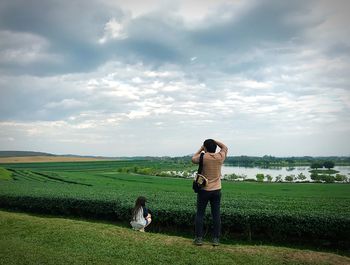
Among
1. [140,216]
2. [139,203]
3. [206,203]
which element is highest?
[206,203]

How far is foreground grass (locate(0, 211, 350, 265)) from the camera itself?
6.74 meters

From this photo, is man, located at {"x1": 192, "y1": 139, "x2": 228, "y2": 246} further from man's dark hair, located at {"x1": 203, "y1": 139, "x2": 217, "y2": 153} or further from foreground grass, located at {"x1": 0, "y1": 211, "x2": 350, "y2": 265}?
foreground grass, located at {"x1": 0, "y1": 211, "x2": 350, "y2": 265}

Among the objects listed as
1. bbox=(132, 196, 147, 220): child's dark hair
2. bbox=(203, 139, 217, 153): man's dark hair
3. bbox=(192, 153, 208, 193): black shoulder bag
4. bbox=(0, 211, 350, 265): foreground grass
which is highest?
bbox=(203, 139, 217, 153): man's dark hair

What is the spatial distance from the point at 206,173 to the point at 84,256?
3.47 metres

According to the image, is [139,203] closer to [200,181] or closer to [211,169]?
[200,181]

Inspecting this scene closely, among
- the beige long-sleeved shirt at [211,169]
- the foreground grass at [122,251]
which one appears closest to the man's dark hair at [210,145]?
the beige long-sleeved shirt at [211,169]

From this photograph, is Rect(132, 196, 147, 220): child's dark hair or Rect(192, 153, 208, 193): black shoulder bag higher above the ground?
Rect(192, 153, 208, 193): black shoulder bag

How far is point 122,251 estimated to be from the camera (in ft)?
24.2

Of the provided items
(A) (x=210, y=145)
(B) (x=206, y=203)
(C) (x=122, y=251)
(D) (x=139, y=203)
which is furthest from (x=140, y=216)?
(A) (x=210, y=145)

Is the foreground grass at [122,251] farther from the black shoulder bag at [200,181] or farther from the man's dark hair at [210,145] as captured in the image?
the man's dark hair at [210,145]

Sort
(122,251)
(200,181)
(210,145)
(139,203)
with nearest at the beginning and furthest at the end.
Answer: (200,181) → (210,145) → (122,251) → (139,203)

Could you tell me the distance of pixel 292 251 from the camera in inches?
280

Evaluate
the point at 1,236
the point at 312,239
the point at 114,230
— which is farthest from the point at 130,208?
the point at 312,239

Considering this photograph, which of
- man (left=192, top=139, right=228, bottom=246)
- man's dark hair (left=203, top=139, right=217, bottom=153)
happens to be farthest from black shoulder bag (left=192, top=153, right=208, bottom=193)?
man's dark hair (left=203, top=139, right=217, bottom=153)
